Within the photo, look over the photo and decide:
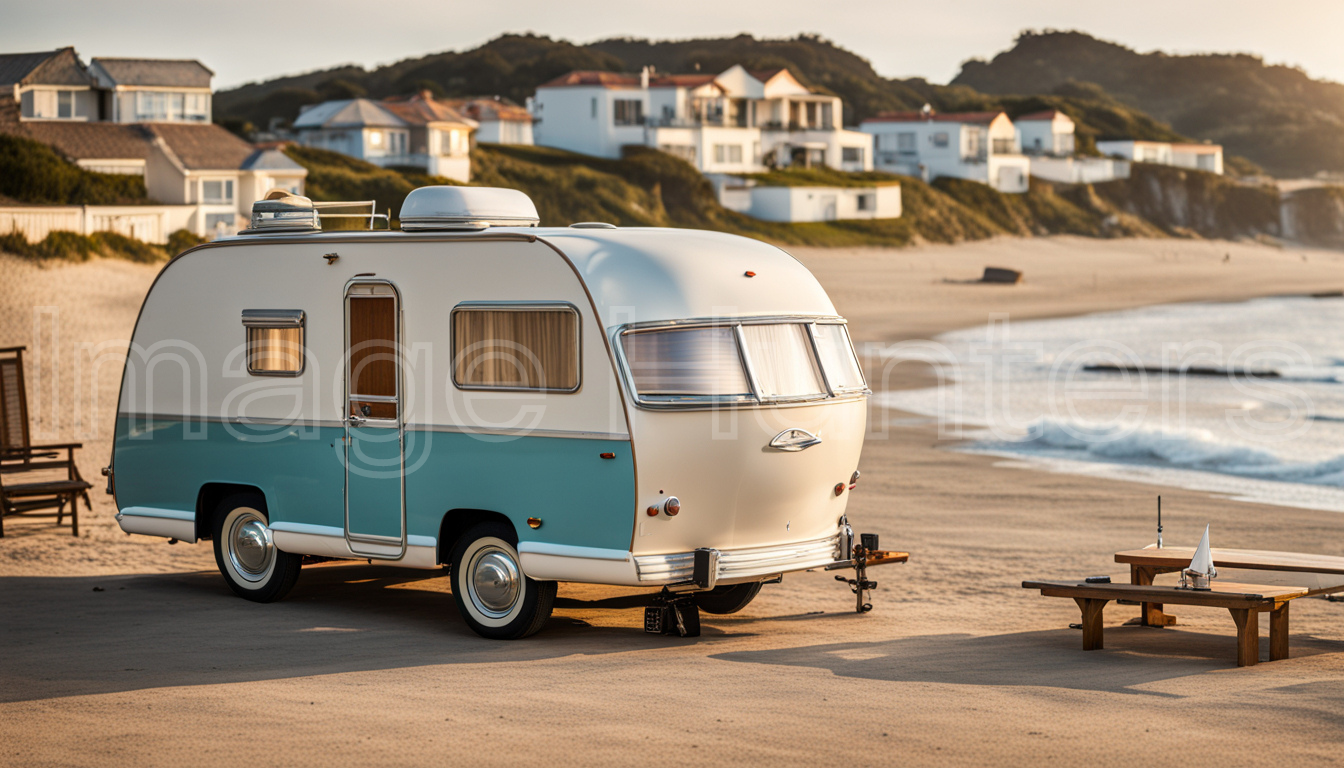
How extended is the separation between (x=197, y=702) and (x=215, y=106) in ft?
543

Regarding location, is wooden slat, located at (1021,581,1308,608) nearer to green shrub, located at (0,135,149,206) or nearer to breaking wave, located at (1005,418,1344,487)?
breaking wave, located at (1005,418,1344,487)

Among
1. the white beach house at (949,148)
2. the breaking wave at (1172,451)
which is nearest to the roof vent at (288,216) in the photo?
the breaking wave at (1172,451)

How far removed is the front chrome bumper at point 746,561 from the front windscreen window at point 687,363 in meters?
1.09

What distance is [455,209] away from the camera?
10.3m

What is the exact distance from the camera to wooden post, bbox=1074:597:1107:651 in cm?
932

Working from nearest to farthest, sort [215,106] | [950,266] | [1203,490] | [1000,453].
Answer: [1203,490] < [1000,453] < [950,266] < [215,106]

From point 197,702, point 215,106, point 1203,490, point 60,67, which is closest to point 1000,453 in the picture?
point 1203,490

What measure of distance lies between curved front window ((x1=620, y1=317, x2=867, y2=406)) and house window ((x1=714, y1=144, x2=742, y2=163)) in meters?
74.0

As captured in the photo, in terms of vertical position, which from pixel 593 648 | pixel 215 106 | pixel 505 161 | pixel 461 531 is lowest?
pixel 593 648

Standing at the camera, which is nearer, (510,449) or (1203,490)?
(510,449)

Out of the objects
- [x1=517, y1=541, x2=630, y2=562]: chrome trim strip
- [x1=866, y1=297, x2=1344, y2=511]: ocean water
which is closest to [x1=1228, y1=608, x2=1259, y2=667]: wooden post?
[x1=517, y1=541, x2=630, y2=562]: chrome trim strip

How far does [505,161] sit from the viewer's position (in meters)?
71.6

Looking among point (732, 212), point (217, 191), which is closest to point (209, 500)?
point (217, 191)

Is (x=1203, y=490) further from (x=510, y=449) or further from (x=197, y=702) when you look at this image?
(x=197, y=702)
